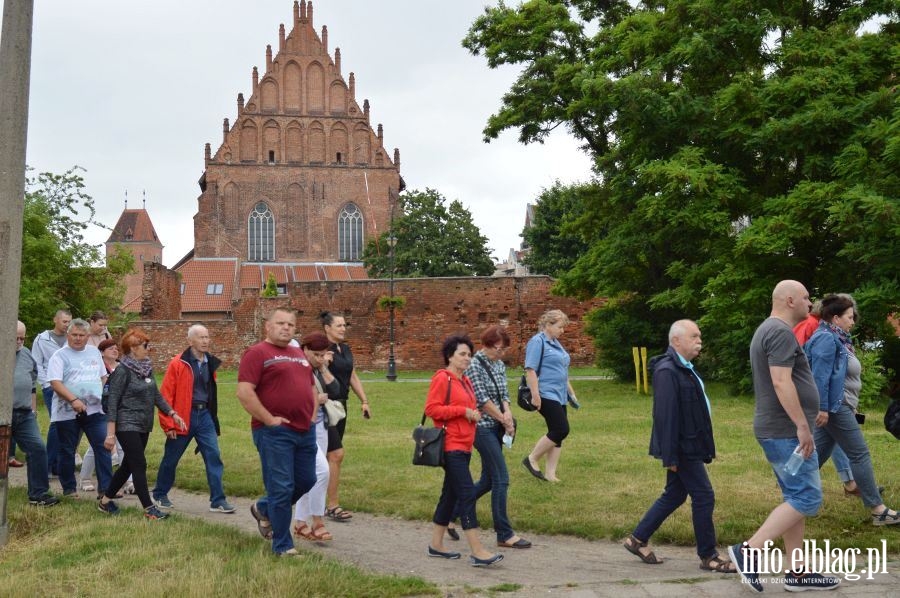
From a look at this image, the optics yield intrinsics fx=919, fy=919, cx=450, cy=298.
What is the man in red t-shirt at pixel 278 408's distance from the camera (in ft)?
19.4

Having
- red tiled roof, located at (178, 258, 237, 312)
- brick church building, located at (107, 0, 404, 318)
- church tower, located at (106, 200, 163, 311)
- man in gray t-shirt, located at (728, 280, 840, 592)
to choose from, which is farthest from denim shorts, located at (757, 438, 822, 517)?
church tower, located at (106, 200, 163, 311)

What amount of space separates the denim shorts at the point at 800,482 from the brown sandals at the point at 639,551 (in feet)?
3.44

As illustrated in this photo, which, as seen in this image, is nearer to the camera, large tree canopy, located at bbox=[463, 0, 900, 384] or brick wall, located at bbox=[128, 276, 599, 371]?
large tree canopy, located at bbox=[463, 0, 900, 384]

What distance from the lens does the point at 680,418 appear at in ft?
18.7

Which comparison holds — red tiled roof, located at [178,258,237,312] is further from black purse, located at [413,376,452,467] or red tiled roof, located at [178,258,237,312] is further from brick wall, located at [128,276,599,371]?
black purse, located at [413,376,452,467]

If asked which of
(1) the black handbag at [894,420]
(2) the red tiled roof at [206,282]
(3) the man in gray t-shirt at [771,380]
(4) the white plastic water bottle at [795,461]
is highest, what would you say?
(2) the red tiled roof at [206,282]

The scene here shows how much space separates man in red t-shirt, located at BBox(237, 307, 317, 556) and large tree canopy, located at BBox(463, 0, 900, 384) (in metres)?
11.3

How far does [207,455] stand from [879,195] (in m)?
11.5

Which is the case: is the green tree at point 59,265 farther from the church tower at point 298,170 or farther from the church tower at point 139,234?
the church tower at point 139,234

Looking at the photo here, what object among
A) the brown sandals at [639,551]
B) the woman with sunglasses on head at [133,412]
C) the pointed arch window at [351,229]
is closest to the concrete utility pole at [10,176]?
the woman with sunglasses on head at [133,412]

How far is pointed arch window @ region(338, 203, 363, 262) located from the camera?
216 feet

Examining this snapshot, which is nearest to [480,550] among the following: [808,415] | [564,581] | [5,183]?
[564,581]

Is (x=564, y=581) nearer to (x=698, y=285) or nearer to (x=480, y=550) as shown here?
(x=480, y=550)

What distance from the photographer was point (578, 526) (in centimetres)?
700
